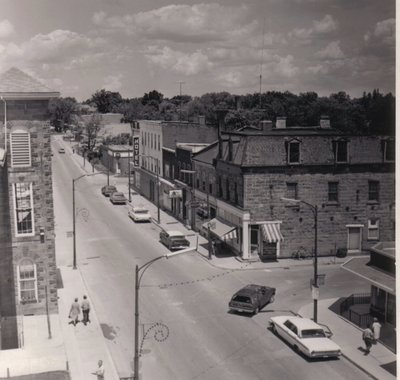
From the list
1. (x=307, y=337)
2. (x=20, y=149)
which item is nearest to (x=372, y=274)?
(x=307, y=337)

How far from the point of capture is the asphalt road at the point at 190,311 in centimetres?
2408

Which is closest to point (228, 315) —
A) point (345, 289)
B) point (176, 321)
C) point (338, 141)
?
point (176, 321)

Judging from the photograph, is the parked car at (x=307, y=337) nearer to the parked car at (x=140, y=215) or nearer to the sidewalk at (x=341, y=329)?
the sidewalk at (x=341, y=329)

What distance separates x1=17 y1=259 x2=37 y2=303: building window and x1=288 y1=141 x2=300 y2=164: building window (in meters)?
20.6

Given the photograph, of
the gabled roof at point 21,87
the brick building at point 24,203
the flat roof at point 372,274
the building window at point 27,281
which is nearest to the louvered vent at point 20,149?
the brick building at point 24,203

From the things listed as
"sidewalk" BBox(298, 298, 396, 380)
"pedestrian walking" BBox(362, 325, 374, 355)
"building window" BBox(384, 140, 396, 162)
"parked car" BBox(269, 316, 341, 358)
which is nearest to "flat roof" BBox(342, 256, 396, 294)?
"sidewalk" BBox(298, 298, 396, 380)

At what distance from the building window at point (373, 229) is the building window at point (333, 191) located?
3.12m

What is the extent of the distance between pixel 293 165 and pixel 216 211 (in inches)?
338

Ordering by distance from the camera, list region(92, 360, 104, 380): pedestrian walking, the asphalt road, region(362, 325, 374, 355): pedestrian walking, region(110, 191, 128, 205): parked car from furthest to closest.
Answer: region(110, 191, 128, 205): parked car → region(362, 325, 374, 355): pedestrian walking → the asphalt road → region(92, 360, 104, 380): pedestrian walking

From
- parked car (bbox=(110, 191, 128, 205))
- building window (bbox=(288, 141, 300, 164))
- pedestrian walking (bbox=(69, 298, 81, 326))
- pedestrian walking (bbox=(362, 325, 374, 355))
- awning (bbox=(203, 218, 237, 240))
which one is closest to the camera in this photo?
pedestrian walking (bbox=(362, 325, 374, 355))

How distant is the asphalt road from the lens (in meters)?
24.1

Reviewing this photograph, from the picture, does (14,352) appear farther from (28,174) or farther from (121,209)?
(121,209)

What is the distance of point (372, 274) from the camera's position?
29.3 meters

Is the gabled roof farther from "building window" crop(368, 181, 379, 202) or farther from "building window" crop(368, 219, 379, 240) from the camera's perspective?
"building window" crop(368, 219, 379, 240)
